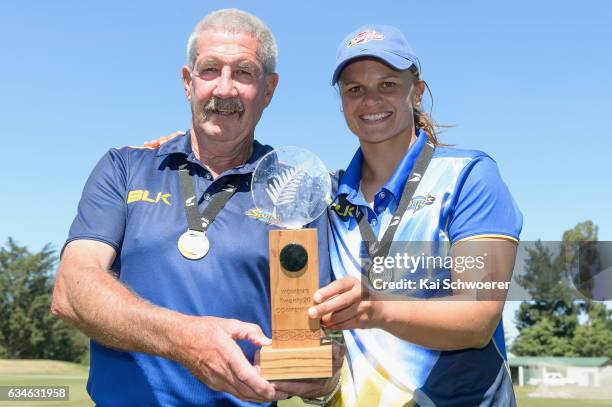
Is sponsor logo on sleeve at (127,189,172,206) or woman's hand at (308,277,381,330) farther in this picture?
sponsor logo on sleeve at (127,189,172,206)

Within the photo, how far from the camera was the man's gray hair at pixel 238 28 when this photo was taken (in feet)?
13.3

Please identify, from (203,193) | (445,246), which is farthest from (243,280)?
(445,246)

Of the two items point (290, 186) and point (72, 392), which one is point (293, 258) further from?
point (72, 392)

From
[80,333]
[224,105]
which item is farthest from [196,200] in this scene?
[80,333]

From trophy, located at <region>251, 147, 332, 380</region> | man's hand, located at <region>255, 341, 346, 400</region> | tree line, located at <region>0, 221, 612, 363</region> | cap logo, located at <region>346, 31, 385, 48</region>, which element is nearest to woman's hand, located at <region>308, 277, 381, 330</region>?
trophy, located at <region>251, 147, 332, 380</region>

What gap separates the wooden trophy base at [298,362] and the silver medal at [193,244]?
2.64 feet

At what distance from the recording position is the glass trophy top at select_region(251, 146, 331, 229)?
3303 mm

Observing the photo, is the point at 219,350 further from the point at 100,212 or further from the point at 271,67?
the point at 271,67

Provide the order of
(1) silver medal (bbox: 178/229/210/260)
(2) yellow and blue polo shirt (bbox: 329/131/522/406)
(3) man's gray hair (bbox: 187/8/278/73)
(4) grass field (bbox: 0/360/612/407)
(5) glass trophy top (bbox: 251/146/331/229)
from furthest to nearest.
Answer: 1. (4) grass field (bbox: 0/360/612/407)
2. (3) man's gray hair (bbox: 187/8/278/73)
3. (1) silver medal (bbox: 178/229/210/260)
4. (2) yellow and blue polo shirt (bbox: 329/131/522/406)
5. (5) glass trophy top (bbox: 251/146/331/229)

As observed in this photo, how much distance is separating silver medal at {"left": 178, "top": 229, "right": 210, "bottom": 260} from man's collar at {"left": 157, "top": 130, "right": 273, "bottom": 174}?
499 millimetres

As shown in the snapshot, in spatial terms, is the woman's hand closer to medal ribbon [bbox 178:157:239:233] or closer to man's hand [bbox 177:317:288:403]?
man's hand [bbox 177:317:288:403]

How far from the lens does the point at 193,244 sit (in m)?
3.62

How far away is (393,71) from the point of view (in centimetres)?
393

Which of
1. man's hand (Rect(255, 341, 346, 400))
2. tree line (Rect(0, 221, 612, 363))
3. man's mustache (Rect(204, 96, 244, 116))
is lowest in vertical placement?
tree line (Rect(0, 221, 612, 363))
